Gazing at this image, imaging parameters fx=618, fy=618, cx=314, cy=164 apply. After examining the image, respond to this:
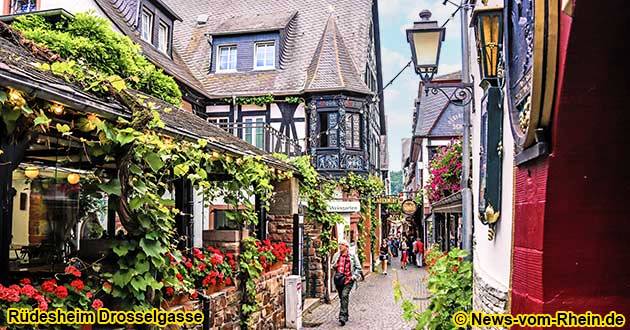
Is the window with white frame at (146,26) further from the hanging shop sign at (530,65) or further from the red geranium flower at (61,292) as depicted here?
the hanging shop sign at (530,65)

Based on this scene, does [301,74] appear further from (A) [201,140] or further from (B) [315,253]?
(A) [201,140]

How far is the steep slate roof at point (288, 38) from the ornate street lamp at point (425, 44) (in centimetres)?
1306

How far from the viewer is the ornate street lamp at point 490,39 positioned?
4.86 m

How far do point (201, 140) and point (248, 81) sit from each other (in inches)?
616

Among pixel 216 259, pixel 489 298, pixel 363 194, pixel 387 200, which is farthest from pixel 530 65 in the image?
pixel 387 200

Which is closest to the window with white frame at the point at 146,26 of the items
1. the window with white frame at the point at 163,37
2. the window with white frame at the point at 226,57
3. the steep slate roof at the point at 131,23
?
the steep slate roof at the point at 131,23

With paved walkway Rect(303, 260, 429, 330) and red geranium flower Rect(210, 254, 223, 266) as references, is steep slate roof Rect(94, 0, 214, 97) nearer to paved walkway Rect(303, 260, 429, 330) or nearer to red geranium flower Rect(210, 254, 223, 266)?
paved walkway Rect(303, 260, 429, 330)

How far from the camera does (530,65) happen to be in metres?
3.10

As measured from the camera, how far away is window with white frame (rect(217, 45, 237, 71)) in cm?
2212

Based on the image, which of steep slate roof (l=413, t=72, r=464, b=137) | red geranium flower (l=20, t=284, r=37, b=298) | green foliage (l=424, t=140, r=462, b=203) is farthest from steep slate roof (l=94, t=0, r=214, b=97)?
steep slate roof (l=413, t=72, r=464, b=137)

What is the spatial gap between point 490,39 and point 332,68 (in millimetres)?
16476

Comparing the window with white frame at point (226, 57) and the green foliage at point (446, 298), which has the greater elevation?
the window with white frame at point (226, 57)

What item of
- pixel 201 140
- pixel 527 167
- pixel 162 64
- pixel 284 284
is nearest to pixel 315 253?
pixel 284 284

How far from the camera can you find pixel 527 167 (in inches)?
130
